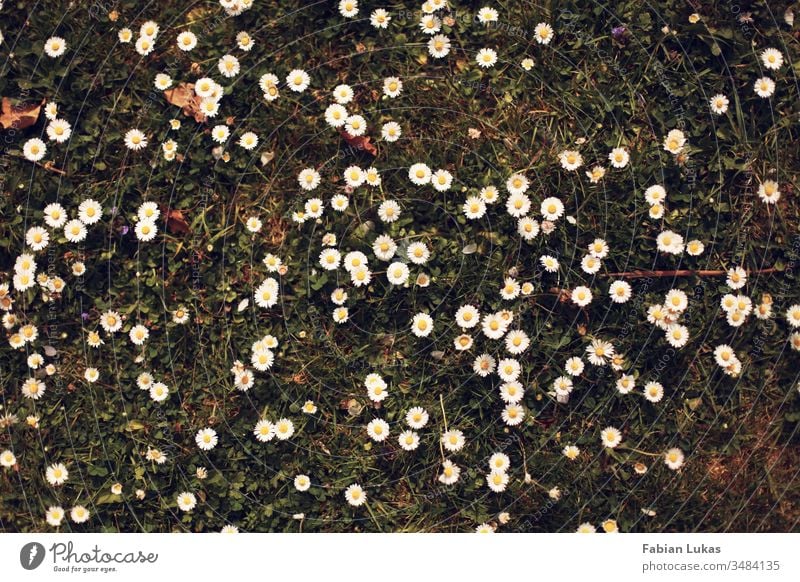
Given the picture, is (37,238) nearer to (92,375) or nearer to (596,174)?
(92,375)

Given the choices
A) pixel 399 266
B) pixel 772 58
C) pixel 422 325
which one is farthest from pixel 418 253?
pixel 772 58

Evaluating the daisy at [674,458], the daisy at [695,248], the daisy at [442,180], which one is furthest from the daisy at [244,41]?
the daisy at [674,458]

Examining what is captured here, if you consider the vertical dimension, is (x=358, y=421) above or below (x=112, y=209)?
below

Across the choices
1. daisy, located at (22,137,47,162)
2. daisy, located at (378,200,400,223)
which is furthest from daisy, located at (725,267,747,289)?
daisy, located at (22,137,47,162)

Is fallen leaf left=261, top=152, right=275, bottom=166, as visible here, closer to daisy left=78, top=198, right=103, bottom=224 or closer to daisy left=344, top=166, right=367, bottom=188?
daisy left=344, top=166, right=367, bottom=188

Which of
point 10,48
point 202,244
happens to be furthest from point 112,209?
point 10,48

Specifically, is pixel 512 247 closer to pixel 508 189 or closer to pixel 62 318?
pixel 508 189

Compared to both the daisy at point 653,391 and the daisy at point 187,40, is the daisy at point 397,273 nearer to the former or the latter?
the daisy at point 653,391
